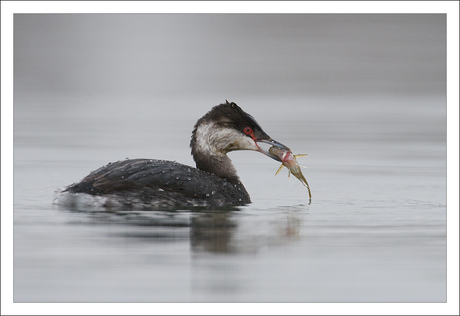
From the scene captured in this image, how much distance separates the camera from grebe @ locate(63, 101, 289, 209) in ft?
33.3

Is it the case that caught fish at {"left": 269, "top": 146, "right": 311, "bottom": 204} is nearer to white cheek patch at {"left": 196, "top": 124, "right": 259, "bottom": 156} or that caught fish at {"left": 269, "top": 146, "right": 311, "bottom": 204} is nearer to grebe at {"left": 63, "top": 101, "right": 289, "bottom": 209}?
grebe at {"left": 63, "top": 101, "right": 289, "bottom": 209}

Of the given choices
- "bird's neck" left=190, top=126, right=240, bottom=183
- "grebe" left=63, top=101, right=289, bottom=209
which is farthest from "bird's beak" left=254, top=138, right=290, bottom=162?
"bird's neck" left=190, top=126, right=240, bottom=183

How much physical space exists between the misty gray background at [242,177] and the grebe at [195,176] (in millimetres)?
292

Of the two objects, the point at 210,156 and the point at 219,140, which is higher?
the point at 219,140

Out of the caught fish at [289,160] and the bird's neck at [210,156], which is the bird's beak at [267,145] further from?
the bird's neck at [210,156]

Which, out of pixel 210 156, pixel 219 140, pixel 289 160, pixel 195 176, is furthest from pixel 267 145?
pixel 195 176

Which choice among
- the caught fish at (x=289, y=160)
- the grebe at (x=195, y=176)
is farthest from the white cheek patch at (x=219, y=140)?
the caught fish at (x=289, y=160)

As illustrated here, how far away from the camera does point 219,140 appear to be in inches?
439

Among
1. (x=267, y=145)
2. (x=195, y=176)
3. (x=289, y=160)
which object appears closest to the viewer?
(x=195, y=176)

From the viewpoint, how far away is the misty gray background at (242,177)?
24.7ft

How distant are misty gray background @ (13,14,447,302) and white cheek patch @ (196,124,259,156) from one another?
0.62m

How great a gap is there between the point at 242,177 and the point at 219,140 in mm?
1796

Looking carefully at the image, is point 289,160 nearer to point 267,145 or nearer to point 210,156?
point 267,145

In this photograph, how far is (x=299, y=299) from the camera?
709 cm
